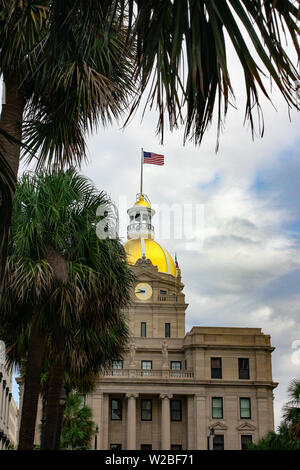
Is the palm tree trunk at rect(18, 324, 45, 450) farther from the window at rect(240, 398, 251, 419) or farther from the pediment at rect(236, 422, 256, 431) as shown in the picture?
the window at rect(240, 398, 251, 419)

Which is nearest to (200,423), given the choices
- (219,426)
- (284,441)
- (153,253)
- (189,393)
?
(219,426)

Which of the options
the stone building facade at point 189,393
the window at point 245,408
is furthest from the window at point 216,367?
the window at point 245,408

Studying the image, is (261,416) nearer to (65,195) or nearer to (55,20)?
(65,195)

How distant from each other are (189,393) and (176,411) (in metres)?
3.22

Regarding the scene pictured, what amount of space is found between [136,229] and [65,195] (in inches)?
2987

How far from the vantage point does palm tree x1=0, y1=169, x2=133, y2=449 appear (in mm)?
15062

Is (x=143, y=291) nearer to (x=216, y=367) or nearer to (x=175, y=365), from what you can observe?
(x=175, y=365)

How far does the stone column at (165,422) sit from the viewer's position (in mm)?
64875

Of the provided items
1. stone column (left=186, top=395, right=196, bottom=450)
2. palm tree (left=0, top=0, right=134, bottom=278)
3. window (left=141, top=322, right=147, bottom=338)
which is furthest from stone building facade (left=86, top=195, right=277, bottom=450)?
palm tree (left=0, top=0, right=134, bottom=278)

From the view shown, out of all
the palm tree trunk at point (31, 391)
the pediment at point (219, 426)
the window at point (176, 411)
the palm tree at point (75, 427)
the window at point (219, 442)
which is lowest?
the palm tree trunk at point (31, 391)

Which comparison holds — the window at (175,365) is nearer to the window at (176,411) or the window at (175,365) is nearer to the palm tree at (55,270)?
the window at (176,411)

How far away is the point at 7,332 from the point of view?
1786cm

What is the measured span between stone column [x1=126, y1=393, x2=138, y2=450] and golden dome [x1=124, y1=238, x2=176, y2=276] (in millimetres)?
23035

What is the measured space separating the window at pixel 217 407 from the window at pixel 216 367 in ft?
8.46
